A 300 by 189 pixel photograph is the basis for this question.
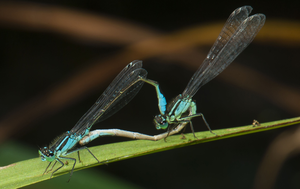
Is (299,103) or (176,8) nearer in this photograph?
(299,103)

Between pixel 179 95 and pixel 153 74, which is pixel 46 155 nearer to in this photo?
pixel 179 95

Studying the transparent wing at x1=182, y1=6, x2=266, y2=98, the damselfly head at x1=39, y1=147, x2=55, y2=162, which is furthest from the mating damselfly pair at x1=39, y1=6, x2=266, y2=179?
the damselfly head at x1=39, y1=147, x2=55, y2=162

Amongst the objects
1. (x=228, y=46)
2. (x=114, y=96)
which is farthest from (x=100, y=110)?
(x=228, y=46)

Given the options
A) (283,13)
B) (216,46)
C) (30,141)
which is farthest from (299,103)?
(30,141)

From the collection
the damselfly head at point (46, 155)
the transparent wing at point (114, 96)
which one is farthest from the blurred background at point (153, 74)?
the damselfly head at point (46, 155)

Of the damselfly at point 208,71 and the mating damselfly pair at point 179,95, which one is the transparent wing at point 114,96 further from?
the damselfly at point 208,71

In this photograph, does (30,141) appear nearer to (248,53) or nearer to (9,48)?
(9,48)

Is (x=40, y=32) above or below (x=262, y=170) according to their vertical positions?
above
